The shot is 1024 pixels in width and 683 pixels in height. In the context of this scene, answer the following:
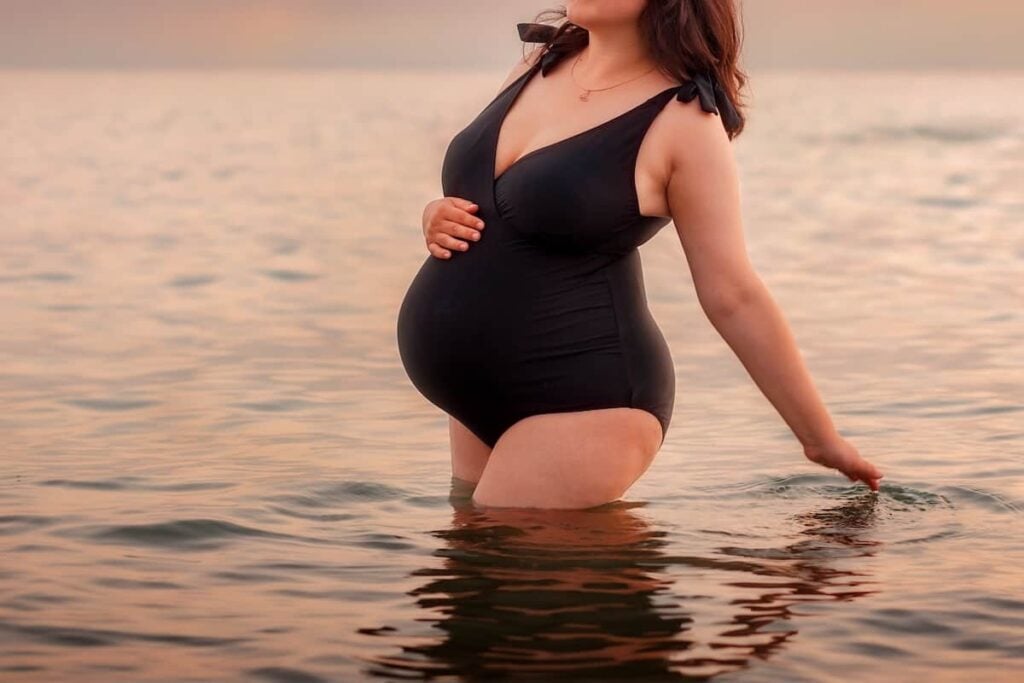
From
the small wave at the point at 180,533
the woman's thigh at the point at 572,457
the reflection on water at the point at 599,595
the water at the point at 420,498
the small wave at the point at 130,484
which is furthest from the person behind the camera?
the small wave at the point at 130,484

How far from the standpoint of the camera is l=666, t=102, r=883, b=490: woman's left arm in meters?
3.96

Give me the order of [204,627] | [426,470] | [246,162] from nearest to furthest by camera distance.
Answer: [204,627], [426,470], [246,162]

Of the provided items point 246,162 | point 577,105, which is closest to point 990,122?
point 246,162

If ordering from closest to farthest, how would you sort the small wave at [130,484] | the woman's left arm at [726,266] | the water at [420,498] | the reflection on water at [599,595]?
1. the reflection on water at [599,595]
2. the water at [420,498]
3. the woman's left arm at [726,266]
4. the small wave at [130,484]

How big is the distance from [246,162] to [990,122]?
22.7 metres

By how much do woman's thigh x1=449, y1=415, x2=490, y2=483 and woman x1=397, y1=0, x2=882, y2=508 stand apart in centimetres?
21

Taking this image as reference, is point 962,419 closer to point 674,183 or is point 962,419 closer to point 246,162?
point 674,183

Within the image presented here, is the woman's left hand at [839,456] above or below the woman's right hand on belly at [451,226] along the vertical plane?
below

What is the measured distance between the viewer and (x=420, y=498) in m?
5.07

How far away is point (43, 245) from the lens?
1303 centimetres

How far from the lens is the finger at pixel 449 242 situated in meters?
4.18

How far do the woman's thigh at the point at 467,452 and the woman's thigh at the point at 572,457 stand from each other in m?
0.30

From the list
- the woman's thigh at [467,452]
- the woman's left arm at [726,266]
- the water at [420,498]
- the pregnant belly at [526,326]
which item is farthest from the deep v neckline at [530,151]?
the water at [420,498]

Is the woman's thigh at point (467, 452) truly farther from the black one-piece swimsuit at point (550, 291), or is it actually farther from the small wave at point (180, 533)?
the small wave at point (180, 533)
